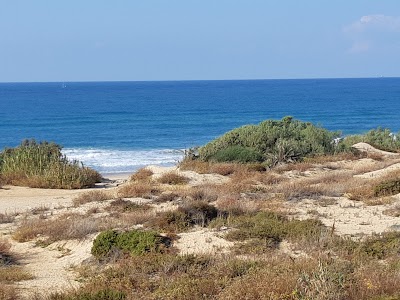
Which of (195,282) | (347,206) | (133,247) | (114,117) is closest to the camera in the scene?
(195,282)

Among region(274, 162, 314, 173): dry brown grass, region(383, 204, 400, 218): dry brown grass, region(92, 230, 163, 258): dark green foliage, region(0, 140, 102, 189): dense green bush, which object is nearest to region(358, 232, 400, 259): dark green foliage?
region(383, 204, 400, 218): dry brown grass

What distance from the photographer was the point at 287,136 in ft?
91.0

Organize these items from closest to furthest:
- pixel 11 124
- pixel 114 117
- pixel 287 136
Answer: pixel 287 136
pixel 11 124
pixel 114 117

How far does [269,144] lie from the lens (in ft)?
86.9

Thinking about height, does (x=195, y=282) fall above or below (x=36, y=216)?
above

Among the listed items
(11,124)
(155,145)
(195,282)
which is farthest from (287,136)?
(11,124)

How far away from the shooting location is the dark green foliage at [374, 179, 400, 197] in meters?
15.5

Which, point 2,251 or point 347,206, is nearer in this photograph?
point 2,251

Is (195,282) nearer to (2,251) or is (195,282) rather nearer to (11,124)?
(2,251)

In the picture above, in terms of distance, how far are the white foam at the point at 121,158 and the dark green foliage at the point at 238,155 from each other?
37.8 feet

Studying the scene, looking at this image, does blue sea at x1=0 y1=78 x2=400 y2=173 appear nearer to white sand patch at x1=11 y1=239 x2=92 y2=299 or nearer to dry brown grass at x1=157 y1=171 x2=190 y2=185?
dry brown grass at x1=157 y1=171 x2=190 y2=185

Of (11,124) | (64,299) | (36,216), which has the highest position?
(64,299)

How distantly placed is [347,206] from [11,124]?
61192 mm

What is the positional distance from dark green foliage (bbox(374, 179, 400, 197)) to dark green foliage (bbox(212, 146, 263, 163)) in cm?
828
